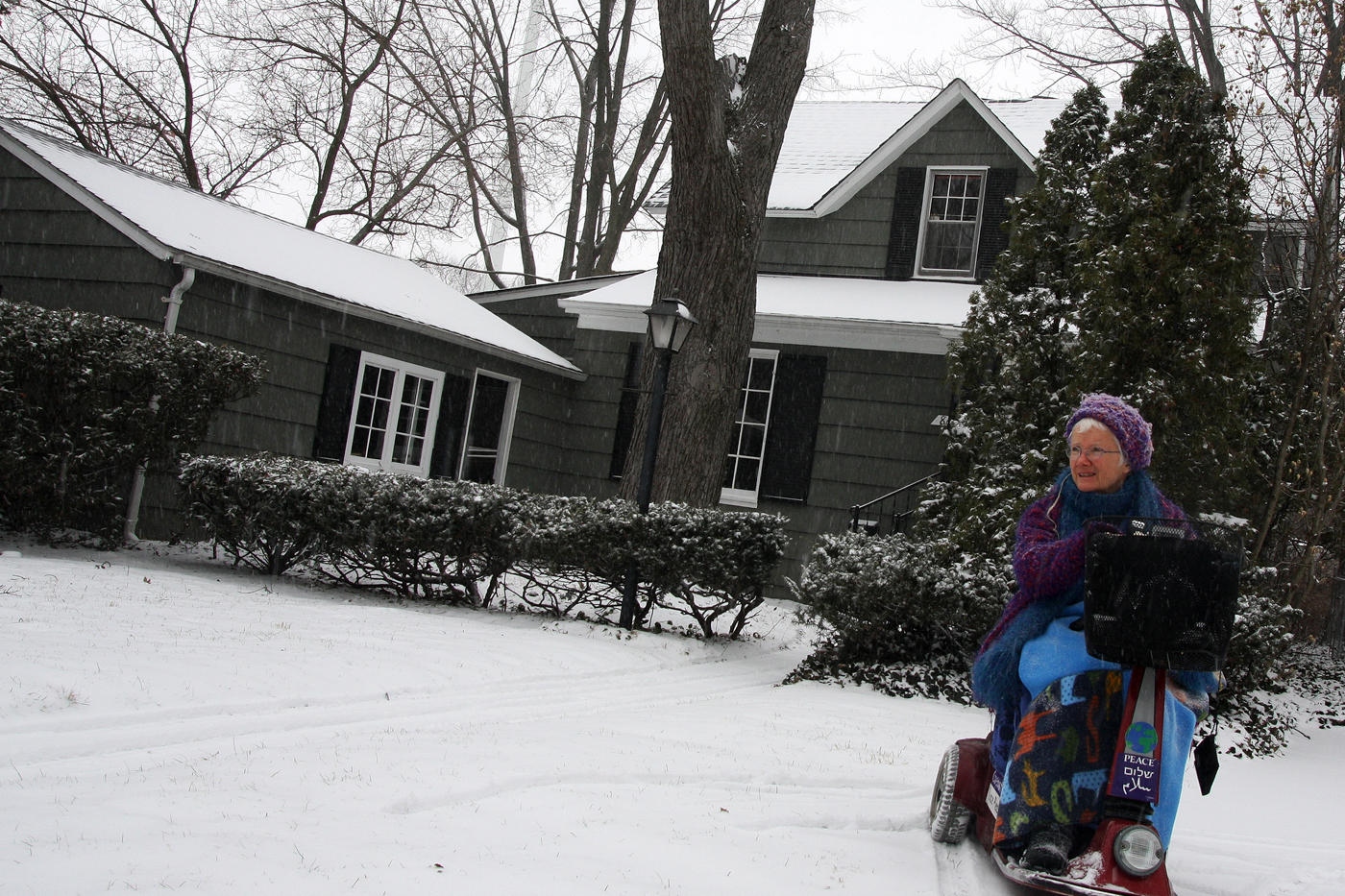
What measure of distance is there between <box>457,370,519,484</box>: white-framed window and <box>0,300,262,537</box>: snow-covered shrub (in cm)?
517

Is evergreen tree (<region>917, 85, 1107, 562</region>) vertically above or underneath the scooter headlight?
above

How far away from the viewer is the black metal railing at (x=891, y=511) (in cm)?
1188

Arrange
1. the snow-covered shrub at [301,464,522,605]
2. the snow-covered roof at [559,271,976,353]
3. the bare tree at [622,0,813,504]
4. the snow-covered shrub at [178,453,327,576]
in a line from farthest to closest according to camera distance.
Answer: the snow-covered roof at [559,271,976,353] → the bare tree at [622,0,813,504] → the snow-covered shrub at [178,453,327,576] → the snow-covered shrub at [301,464,522,605]

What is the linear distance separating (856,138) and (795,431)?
5404mm

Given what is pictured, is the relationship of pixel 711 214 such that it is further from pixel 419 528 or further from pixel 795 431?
pixel 795 431

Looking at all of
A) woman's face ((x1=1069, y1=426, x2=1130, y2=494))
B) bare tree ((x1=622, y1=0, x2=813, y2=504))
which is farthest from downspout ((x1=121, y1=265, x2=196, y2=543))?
woman's face ((x1=1069, y1=426, x2=1130, y2=494))

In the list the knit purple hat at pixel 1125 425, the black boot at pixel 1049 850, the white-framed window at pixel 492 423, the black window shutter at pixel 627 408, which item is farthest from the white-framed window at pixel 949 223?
the black boot at pixel 1049 850

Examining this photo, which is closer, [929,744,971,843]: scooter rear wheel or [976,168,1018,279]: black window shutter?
[929,744,971,843]: scooter rear wheel

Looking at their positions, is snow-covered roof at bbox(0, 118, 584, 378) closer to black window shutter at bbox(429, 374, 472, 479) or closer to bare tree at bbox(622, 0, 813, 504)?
black window shutter at bbox(429, 374, 472, 479)

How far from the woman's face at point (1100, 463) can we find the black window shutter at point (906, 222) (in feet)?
34.2

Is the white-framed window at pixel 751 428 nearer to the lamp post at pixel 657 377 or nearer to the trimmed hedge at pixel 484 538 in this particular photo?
the trimmed hedge at pixel 484 538

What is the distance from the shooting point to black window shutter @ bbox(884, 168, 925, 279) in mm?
13414

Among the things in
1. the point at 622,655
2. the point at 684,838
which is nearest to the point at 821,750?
the point at 684,838

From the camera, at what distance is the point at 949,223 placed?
1338 centimetres
